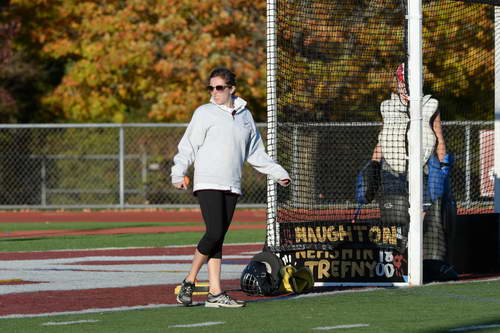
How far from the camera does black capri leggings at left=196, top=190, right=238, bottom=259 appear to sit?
9656 mm

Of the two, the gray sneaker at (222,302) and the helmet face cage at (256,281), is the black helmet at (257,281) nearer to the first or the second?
the helmet face cage at (256,281)

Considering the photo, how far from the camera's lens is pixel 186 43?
29406 mm

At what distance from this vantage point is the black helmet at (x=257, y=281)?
10.3m

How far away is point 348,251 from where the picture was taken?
449 inches

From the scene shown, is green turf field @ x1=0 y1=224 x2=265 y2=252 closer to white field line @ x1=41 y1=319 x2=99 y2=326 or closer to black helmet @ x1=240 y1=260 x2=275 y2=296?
black helmet @ x1=240 y1=260 x2=275 y2=296

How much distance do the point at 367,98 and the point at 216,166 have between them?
803 centimetres

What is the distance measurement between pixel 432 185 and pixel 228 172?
298 centimetres

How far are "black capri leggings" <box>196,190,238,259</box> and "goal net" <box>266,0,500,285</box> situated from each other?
1.40 metres

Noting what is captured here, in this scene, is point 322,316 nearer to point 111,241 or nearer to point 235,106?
point 235,106

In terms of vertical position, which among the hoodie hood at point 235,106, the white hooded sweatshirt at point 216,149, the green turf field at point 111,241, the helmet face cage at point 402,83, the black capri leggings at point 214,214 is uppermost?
the helmet face cage at point 402,83

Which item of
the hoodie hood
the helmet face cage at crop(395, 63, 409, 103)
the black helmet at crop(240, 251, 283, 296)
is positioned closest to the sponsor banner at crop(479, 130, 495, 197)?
the helmet face cage at crop(395, 63, 409, 103)

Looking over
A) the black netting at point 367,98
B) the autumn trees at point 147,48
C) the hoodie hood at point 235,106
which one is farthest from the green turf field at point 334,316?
the autumn trees at point 147,48

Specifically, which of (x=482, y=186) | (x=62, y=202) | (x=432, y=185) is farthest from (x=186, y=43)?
(x=432, y=185)

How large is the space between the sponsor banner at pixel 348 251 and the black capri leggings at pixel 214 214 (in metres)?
1.58
